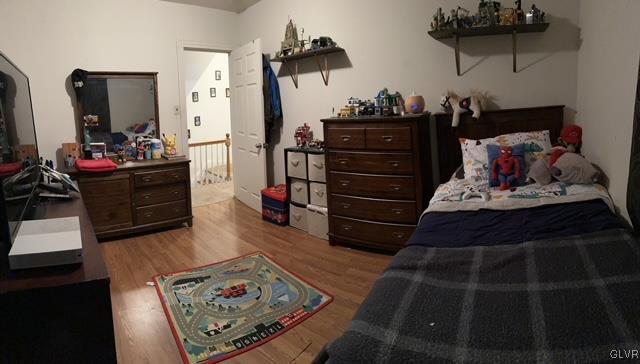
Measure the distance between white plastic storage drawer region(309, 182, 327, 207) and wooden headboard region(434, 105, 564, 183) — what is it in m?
1.11

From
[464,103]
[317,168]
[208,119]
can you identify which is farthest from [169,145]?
[464,103]

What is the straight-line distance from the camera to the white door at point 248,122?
14.7 ft

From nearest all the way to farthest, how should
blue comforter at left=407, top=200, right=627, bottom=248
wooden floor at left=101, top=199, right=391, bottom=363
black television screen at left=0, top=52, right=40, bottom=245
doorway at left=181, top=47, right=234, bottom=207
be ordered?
black television screen at left=0, top=52, right=40, bottom=245 < blue comforter at left=407, top=200, right=627, bottom=248 < wooden floor at left=101, top=199, right=391, bottom=363 < doorway at left=181, top=47, right=234, bottom=207

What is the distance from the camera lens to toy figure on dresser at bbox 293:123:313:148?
4.24 meters

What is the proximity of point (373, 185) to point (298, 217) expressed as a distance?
3.83 ft

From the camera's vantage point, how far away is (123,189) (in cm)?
386

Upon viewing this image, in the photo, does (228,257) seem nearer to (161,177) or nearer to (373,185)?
(161,177)

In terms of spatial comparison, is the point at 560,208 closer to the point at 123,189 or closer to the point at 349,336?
the point at 349,336

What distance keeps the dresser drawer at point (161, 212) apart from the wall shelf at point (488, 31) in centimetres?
301

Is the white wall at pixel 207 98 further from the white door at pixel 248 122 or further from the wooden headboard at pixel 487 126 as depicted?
the wooden headboard at pixel 487 126

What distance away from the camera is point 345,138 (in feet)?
10.8

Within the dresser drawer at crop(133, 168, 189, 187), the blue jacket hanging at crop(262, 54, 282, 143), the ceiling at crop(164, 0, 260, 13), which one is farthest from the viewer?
the ceiling at crop(164, 0, 260, 13)

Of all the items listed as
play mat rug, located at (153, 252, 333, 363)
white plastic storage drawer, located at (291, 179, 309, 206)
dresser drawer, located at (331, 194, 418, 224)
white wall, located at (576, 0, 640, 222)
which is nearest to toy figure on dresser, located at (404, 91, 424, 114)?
dresser drawer, located at (331, 194, 418, 224)

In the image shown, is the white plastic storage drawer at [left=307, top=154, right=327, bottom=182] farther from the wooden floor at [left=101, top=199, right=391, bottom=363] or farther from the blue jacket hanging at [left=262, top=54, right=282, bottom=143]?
the blue jacket hanging at [left=262, top=54, right=282, bottom=143]
